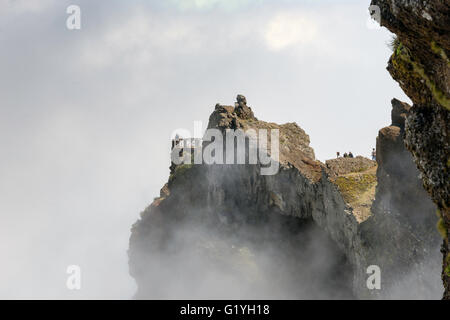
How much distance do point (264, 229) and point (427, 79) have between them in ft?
164

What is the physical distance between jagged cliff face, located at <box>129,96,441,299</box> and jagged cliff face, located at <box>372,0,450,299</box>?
24.6 meters

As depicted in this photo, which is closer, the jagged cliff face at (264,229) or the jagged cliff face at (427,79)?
the jagged cliff face at (427,79)

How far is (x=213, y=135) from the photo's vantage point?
6506 cm

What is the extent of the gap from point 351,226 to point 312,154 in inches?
706

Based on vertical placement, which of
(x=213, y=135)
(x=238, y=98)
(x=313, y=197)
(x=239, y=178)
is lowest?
(x=313, y=197)

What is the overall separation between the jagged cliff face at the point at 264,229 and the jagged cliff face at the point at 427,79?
24.6 m

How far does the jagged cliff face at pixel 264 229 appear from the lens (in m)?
45.2

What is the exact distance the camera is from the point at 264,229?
206 ft

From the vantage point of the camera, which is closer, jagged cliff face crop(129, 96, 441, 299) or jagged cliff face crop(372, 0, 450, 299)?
jagged cliff face crop(372, 0, 450, 299)

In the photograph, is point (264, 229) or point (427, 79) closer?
point (427, 79)

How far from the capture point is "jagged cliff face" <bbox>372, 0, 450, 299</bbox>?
12633 mm

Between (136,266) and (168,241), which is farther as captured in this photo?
(136,266)
